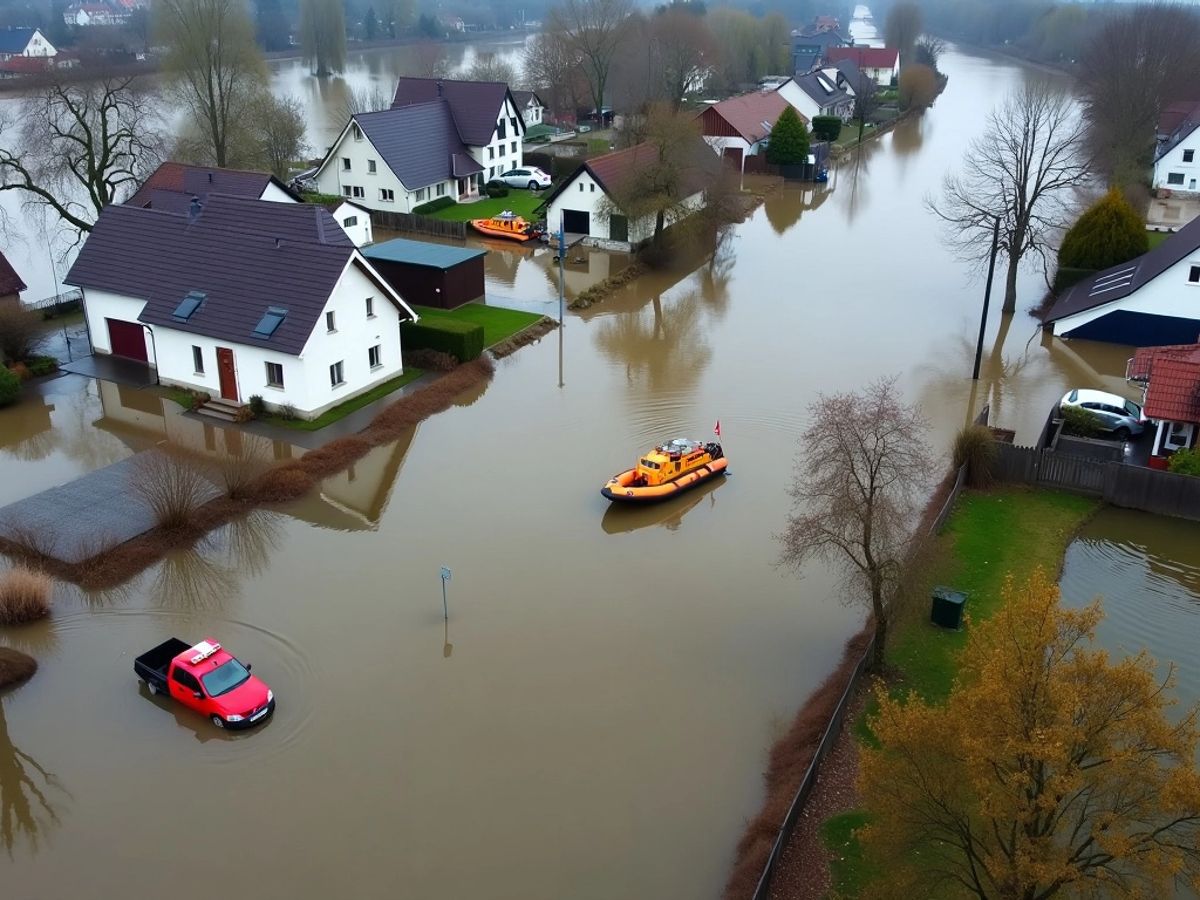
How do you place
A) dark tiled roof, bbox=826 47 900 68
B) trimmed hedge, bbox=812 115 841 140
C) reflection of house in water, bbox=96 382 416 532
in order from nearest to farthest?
reflection of house in water, bbox=96 382 416 532, trimmed hedge, bbox=812 115 841 140, dark tiled roof, bbox=826 47 900 68

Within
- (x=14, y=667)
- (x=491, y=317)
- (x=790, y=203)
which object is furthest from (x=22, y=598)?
(x=790, y=203)

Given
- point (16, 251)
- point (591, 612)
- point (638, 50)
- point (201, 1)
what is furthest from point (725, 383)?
point (638, 50)

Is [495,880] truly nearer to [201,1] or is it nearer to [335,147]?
[335,147]

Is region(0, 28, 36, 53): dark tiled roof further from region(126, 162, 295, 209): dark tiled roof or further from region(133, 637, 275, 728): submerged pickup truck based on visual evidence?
region(133, 637, 275, 728): submerged pickup truck

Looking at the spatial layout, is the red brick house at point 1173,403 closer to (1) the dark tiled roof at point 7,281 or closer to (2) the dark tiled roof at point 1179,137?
(1) the dark tiled roof at point 7,281

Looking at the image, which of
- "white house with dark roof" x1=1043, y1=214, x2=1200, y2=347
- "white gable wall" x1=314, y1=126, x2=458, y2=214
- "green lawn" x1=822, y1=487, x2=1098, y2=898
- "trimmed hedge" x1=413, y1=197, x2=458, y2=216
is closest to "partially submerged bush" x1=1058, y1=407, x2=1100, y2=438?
"green lawn" x1=822, y1=487, x2=1098, y2=898

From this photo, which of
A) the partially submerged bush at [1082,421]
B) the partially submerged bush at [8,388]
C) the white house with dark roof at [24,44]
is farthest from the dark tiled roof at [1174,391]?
the white house with dark roof at [24,44]

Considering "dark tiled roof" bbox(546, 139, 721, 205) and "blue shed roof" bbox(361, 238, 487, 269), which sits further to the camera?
"dark tiled roof" bbox(546, 139, 721, 205)
